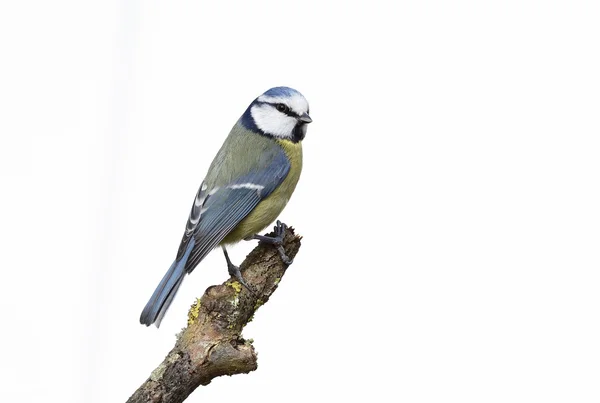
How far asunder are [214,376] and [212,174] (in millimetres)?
519

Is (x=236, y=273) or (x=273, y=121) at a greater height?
(x=273, y=121)

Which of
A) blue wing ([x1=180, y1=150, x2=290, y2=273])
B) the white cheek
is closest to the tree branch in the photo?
blue wing ([x1=180, y1=150, x2=290, y2=273])

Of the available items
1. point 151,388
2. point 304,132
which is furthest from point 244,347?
point 304,132

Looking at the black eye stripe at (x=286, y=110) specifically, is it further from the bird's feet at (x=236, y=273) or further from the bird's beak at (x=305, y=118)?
the bird's feet at (x=236, y=273)

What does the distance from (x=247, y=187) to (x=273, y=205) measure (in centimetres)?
8

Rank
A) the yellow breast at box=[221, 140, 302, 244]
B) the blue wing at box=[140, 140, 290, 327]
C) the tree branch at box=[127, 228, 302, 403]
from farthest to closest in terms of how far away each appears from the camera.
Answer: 1. the yellow breast at box=[221, 140, 302, 244]
2. the blue wing at box=[140, 140, 290, 327]
3. the tree branch at box=[127, 228, 302, 403]

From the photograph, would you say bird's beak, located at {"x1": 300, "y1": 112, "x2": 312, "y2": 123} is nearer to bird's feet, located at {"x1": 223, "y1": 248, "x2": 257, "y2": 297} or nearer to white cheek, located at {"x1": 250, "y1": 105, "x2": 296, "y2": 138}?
white cheek, located at {"x1": 250, "y1": 105, "x2": 296, "y2": 138}

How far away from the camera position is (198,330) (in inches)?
56.9

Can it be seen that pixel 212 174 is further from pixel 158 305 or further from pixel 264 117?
pixel 158 305

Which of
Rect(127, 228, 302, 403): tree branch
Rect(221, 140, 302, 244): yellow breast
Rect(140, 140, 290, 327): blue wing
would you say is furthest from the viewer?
Rect(221, 140, 302, 244): yellow breast

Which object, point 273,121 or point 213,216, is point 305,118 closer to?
point 273,121

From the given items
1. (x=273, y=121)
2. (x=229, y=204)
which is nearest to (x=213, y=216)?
(x=229, y=204)

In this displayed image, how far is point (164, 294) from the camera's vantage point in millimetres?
1501

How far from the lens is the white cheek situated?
175 centimetres
